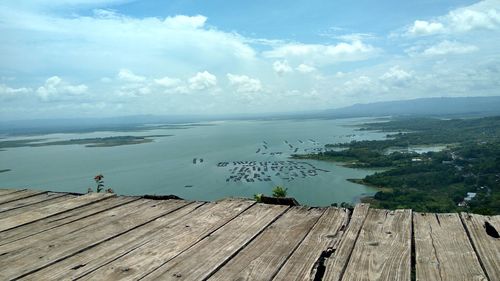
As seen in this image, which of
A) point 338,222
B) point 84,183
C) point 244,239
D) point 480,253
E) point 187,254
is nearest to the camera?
point 480,253

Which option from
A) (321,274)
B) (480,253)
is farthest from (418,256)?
(321,274)

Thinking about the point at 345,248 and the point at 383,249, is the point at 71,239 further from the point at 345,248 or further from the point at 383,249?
the point at 383,249

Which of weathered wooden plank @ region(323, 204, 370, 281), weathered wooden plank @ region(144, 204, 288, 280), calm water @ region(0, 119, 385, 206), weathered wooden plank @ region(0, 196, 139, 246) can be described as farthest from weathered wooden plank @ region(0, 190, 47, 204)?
calm water @ region(0, 119, 385, 206)

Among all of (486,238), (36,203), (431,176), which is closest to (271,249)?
(486,238)

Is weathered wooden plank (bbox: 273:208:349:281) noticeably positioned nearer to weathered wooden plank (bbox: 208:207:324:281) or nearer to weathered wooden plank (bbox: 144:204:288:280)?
weathered wooden plank (bbox: 208:207:324:281)

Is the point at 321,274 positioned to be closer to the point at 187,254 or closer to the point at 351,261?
the point at 351,261

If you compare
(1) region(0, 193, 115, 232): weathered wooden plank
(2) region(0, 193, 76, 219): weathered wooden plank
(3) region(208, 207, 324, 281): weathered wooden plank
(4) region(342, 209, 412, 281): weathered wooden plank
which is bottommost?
(4) region(342, 209, 412, 281): weathered wooden plank

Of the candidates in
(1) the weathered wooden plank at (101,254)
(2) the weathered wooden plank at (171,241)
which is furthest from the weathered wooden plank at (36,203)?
(2) the weathered wooden plank at (171,241)
